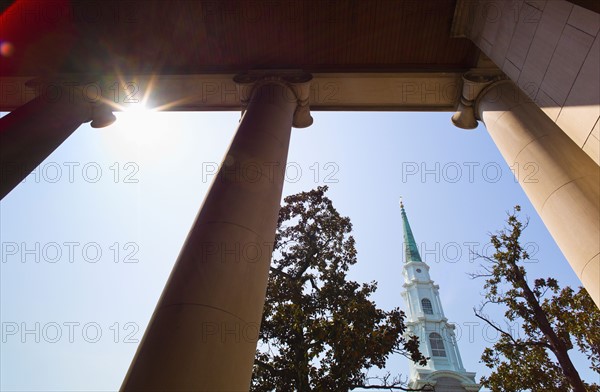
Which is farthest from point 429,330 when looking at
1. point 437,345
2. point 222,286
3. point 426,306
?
point 222,286

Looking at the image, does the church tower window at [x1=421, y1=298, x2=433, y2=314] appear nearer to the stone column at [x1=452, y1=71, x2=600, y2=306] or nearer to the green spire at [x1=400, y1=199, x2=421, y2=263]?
the green spire at [x1=400, y1=199, x2=421, y2=263]

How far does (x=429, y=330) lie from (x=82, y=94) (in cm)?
10412

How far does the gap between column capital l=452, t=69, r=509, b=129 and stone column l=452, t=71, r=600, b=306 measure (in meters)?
0.04

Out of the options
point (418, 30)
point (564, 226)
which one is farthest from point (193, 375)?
point (418, 30)

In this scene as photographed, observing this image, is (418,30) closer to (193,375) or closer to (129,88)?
(129,88)

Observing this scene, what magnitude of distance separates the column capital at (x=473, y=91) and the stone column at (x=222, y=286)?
10974 mm

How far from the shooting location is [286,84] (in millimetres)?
17297

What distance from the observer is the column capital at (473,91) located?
57.1ft

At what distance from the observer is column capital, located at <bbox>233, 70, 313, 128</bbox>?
56.9 feet

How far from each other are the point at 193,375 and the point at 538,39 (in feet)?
41.7

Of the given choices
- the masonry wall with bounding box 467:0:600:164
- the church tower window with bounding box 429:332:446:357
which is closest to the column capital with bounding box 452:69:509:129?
the masonry wall with bounding box 467:0:600:164

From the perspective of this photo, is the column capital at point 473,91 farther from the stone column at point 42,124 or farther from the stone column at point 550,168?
the stone column at point 42,124

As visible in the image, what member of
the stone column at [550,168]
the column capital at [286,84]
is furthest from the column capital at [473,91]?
the column capital at [286,84]

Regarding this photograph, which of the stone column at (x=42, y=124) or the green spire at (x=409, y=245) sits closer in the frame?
the stone column at (x=42, y=124)
